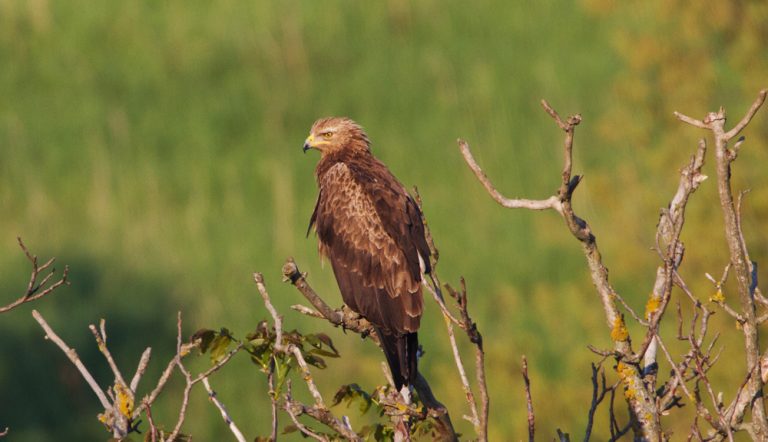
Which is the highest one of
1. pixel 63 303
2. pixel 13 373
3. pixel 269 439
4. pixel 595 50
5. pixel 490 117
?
pixel 595 50

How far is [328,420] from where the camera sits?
14.3 ft

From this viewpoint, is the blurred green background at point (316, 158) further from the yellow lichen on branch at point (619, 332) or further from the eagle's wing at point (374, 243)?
the yellow lichen on branch at point (619, 332)

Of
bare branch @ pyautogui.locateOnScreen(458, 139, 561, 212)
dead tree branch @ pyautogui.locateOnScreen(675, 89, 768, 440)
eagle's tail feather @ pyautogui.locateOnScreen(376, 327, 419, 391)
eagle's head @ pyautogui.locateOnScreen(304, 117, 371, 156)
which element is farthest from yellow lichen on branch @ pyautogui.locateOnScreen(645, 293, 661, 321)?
eagle's head @ pyautogui.locateOnScreen(304, 117, 371, 156)

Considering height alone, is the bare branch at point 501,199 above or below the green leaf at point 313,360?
above

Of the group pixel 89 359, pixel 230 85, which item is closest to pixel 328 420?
pixel 89 359

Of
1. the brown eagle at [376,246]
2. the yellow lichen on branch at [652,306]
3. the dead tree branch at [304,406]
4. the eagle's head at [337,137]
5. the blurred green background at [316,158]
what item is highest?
the blurred green background at [316,158]

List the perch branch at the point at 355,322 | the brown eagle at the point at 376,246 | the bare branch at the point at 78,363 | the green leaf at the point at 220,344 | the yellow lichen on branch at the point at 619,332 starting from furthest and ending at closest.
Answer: the brown eagle at the point at 376,246, the perch branch at the point at 355,322, the green leaf at the point at 220,344, the yellow lichen on branch at the point at 619,332, the bare branch at the point at 78,363

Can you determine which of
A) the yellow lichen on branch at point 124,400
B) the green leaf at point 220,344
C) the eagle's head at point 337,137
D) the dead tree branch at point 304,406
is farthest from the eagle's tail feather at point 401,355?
the eagle's head at point 337,137

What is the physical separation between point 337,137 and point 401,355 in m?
2.42

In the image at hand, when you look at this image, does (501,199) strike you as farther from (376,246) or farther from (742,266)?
(376,246)

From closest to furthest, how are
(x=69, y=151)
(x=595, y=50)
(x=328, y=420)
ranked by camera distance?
(x=328, y=420)
(x=69, y=151)
(x=595, y=50)

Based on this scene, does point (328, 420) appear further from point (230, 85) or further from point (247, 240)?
point (230, 85)

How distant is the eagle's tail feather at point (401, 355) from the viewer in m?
5.61

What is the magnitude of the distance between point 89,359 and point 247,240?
9.07ft
